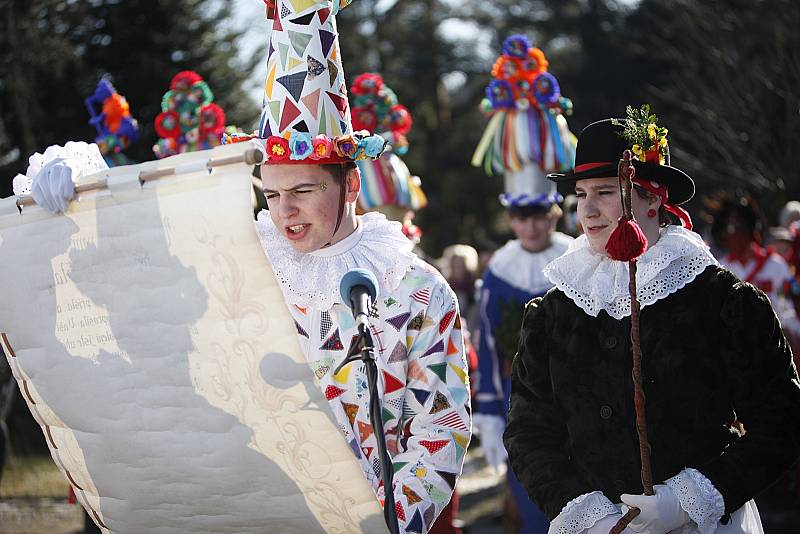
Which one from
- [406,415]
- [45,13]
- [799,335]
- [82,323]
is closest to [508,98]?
[799,335]

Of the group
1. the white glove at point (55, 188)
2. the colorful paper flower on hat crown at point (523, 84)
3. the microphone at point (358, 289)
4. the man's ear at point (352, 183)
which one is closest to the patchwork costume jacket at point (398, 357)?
the man's ear at point (352, 183)

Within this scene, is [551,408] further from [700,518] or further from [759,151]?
[759,151]

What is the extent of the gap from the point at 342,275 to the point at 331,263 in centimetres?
14

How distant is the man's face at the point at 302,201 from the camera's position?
3129mm

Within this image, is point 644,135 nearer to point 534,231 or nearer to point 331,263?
point 331,263

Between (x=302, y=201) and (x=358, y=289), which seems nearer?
(x=358, y=289)

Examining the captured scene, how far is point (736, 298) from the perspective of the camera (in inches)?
117

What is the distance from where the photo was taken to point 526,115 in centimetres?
656

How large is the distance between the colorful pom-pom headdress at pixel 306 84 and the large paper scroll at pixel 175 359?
0.81 metres

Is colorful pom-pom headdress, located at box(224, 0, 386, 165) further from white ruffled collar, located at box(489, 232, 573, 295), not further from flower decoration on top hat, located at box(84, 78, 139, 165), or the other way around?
flower decoration on top hat, located at box(84, 78, 139, 165)

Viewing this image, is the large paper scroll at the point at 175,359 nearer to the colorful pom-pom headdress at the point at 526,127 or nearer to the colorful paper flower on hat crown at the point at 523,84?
the colorful pom-pom headdress at the point at 526,127

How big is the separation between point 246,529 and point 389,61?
67.0 ft

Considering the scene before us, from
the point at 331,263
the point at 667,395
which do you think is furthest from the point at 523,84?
the point at 667,395

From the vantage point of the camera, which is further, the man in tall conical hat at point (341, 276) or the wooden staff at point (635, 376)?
the man in tall conical hat at point (341, 276)
